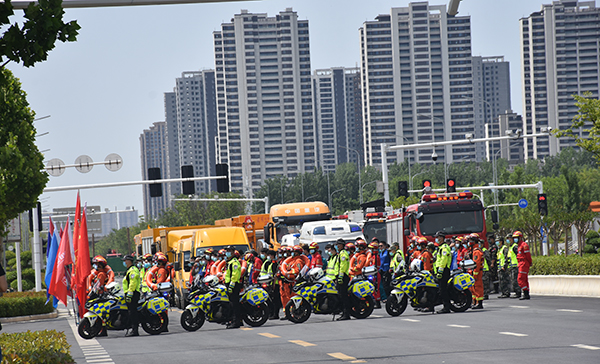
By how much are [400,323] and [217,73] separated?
148129 millimetres

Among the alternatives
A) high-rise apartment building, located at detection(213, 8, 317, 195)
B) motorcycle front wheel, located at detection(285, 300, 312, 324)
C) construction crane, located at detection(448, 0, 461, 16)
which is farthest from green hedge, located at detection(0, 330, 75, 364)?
high-rise apartment building, located at detection(213, 8, 317, 195)

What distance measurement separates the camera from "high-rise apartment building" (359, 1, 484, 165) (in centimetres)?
15988

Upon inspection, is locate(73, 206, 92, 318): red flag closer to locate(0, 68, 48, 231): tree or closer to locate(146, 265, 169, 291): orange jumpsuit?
locate(146, 265, 169, 291): orange jumpsuit

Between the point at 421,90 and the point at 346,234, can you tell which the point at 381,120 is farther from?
the point at 346,234

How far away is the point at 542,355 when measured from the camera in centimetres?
1049

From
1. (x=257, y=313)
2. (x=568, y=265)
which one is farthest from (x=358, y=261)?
(x=568, y=265)

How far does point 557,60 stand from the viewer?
16050 cm

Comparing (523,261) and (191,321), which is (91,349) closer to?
(191,321)

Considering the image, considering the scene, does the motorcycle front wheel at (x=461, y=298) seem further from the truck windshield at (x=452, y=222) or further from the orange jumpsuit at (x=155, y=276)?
Result: the truck windshield at (x=452, y=222)

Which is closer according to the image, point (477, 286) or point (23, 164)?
point (477, 286)

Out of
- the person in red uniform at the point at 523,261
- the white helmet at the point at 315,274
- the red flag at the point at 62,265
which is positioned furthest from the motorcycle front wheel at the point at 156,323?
the person in red uniform at the point at 523,261

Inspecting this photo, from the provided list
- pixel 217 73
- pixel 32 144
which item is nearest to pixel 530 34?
pixel 217 73

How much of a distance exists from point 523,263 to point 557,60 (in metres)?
147

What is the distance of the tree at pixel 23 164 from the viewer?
21.3 m
